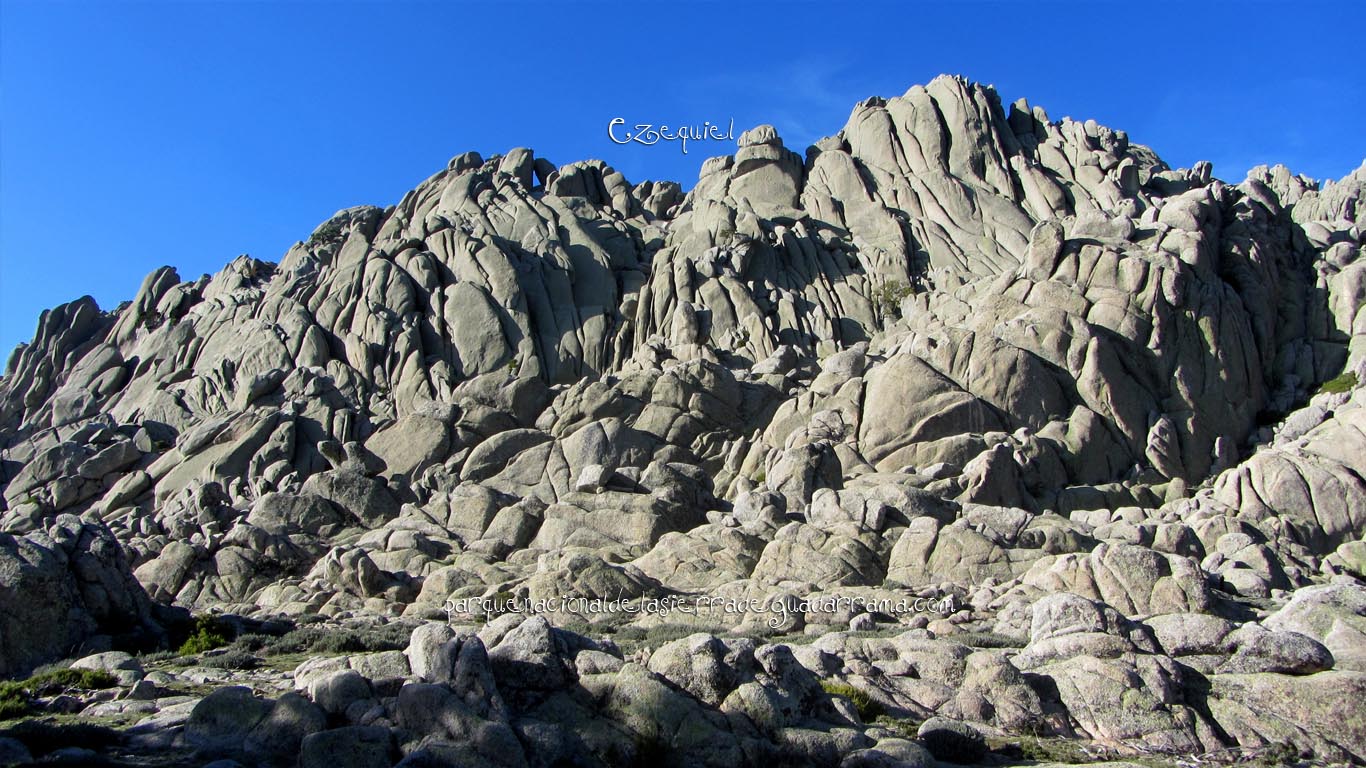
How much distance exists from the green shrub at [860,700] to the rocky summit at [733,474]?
318 millimetres

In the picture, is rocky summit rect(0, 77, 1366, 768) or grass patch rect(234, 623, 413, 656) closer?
rocky summit rect(0, 77, 1366, 768)

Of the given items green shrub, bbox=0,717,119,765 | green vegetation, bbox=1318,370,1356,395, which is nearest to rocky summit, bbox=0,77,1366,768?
green shrub, bbox=0,717,119,765

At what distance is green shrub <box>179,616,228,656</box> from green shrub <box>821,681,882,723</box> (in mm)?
19078

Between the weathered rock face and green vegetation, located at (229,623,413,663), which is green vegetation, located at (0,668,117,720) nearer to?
green vegetation, located at (229,623,413,663)

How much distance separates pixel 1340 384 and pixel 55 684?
7058 centimetres

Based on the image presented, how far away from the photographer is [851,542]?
4488 cm

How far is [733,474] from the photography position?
64.8 m

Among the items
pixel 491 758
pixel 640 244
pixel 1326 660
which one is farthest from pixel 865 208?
pixel 491 758

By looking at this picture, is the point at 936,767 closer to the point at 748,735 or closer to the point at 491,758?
the point at 748,735

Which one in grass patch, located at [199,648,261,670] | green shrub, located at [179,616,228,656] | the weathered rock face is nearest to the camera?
grass patch, located at [199,648,261,670]

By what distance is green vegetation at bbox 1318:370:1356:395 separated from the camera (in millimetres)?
65812

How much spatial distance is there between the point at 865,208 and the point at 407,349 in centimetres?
4427

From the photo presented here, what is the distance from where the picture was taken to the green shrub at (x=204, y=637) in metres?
31.3

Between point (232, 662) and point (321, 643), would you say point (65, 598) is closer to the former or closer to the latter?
point (232, 662)
